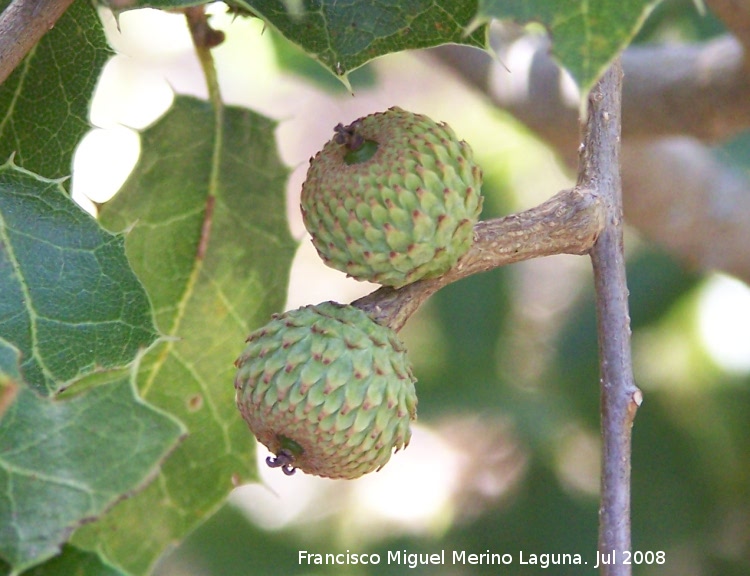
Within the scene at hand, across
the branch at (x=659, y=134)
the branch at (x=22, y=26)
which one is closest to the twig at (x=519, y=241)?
the branch at (x=22, y=26)

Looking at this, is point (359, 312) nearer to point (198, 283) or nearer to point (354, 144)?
point (354, 144)

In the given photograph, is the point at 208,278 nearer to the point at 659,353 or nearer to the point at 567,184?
the point at 659,353

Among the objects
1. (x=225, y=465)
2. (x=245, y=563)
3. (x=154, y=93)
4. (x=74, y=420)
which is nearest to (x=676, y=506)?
(x=245, y=563)

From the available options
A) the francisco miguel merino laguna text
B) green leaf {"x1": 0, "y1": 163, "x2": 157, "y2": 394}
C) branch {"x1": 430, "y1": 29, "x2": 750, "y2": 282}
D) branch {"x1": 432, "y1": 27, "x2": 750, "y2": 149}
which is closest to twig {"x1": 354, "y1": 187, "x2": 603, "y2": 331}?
green leaf {"x1": 0, "y1": 163, "x2": 157, "y2": 394}


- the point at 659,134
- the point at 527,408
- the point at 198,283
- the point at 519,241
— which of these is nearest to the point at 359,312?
the point at 519,241

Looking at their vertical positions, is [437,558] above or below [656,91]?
below

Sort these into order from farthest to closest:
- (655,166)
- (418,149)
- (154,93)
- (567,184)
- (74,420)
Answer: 1. (154,93)
2. (567,184)
3. (655,166)
4. (418,149)
5. (74,420)

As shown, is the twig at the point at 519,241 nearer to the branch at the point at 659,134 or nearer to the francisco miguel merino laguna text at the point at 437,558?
the branch at the point at 659,134

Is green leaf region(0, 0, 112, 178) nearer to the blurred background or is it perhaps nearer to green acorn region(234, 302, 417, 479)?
green acorn region(234, 302, 417, 479)
